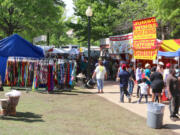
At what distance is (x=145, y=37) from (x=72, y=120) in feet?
30.7

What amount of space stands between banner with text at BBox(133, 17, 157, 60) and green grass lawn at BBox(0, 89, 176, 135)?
5949 millimetres

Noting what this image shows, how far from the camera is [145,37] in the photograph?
15625 mm

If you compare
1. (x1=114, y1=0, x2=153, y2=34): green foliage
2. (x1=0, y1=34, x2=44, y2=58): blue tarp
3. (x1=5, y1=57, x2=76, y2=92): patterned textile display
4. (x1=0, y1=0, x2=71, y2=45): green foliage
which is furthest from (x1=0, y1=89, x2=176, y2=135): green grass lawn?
(x1=114, y1=0, x2=153, y2=34): green foliage

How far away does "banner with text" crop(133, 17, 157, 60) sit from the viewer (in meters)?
15.0

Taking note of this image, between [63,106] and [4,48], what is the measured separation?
21.5ft

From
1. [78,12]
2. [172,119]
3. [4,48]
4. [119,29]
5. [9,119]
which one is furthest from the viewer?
[78,12]

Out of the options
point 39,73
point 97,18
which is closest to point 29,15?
point 39,73

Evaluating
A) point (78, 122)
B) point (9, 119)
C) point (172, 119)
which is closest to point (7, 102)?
point (9, 119)

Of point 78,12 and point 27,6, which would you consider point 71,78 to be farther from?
point 78,12

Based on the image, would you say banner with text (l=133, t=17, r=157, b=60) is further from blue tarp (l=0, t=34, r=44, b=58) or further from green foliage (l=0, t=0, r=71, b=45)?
green foliage (l=0, t=0, r=71, b=45)

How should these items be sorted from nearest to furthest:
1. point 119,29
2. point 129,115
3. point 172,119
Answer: point 172,119 < point 129,115 < point 119,29

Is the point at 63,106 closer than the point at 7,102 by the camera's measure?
No

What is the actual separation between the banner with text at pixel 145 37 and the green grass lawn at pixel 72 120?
5.95m

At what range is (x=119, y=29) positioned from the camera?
32125 mm
